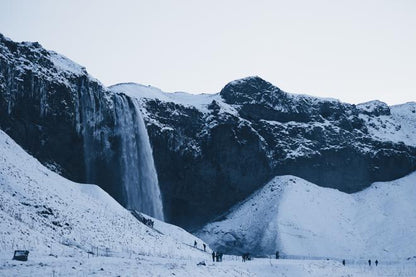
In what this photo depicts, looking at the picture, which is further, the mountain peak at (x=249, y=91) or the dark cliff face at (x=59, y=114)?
the mountain peak at (x=249, y=91)

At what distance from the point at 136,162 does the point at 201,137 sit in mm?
16390

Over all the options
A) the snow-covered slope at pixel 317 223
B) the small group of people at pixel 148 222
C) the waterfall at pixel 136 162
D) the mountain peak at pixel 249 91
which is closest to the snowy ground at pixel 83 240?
the small group of people at pixel 148 222

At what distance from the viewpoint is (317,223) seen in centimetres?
7331

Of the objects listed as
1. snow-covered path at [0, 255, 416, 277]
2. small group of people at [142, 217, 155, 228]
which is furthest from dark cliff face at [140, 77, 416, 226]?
snow-covered path at [0, 255, 416, 277]

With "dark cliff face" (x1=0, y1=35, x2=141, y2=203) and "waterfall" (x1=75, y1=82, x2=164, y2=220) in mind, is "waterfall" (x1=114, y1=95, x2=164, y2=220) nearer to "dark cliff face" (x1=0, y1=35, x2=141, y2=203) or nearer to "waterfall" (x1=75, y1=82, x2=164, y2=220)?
"waterfall" (x1=75, y1=82, x2=164, y2=220)

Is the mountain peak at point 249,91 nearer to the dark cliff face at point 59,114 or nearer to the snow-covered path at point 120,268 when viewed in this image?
the dark cliff face at point 59,114

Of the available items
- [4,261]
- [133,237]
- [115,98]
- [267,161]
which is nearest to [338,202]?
[267,161]

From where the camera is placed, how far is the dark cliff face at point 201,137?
60656 millimetres

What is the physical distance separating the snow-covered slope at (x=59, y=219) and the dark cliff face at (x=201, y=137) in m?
13.8

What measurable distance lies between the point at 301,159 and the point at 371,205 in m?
14.2

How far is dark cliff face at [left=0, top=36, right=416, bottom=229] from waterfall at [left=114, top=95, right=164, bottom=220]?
90 cm

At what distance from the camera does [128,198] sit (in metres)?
66.9

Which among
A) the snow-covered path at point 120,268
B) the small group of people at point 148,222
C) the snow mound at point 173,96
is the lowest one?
the snow-covered path at point 120,268

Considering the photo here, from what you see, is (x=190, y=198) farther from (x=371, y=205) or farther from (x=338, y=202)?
(x=371, y=205)
